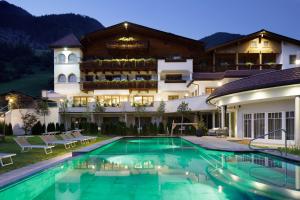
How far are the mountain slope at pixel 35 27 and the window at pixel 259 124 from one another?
11180 centimetres

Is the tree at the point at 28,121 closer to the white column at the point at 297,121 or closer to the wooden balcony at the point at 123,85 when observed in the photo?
the wooden balcony at the point at 123,85

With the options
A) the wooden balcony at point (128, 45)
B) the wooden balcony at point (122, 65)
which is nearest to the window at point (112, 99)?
the wooden balcony at point (122, 65)

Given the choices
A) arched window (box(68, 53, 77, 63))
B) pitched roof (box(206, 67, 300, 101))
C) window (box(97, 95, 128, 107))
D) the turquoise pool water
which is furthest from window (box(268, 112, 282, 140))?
arched window (box(68, 53, 77, 63))

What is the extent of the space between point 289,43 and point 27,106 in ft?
105

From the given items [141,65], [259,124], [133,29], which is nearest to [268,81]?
[259,124]

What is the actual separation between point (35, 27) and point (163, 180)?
13247cm

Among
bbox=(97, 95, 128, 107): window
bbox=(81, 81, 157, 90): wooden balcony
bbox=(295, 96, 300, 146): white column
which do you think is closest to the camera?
bbox=(295, 96, 300, 146): white column

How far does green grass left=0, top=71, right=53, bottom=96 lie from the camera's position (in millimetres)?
80144

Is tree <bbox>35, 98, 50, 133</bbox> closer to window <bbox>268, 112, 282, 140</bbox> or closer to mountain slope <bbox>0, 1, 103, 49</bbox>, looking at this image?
window <bbox>268, 112, 282, 140</bbox>

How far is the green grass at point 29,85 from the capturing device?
263ft

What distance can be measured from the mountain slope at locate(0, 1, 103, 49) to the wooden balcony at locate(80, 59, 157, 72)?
88326mm

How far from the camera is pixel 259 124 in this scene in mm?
22984

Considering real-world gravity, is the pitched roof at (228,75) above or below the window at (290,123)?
above

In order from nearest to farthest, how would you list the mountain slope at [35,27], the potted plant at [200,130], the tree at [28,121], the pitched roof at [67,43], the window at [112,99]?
the potted plant at [200,130] < the tree at [28,121] < the window at [112,99] < the pitched roof at [67,43] < the mountain slope at [35,27]
